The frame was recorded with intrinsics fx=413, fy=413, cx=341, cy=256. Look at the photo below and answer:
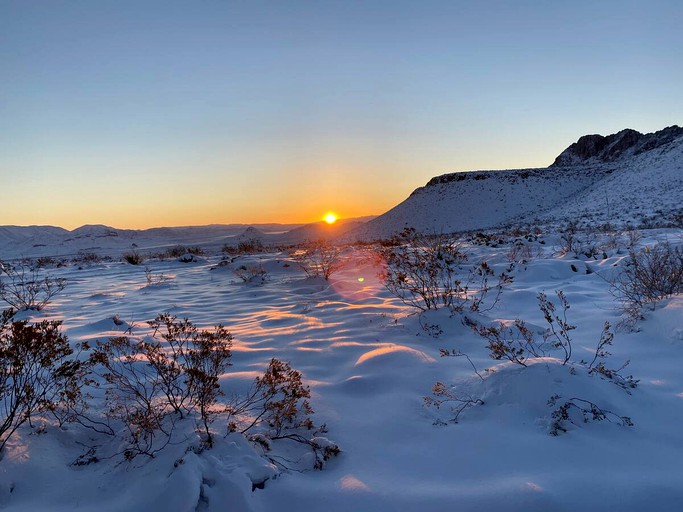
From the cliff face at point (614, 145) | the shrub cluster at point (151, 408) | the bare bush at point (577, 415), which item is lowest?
the bare bush at point (577, 415)

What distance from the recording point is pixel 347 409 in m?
3.03

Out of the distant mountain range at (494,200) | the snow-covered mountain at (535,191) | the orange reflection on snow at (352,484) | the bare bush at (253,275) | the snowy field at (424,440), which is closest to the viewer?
the snowy field at (424,440)

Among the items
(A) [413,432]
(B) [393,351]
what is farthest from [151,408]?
(B) [393,351]

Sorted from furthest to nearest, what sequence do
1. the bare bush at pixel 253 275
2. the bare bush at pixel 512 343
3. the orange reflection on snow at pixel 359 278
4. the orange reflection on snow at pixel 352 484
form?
the bare bush at pixel 253 275 → the orange reflection on snow at pixel 359 278 → the bare bush at pixel 512 343 → the orange reflection on snow at pixel 352 484

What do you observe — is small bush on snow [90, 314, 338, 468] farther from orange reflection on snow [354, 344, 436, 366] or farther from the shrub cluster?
orange reflection on snow [354, 344, 436, 366]

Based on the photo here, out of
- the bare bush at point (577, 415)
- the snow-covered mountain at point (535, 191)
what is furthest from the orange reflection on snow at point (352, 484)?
the snow-covered mountain at point (535, 191)

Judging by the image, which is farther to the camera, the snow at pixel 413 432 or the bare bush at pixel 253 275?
the bare bush at pixel 253 275

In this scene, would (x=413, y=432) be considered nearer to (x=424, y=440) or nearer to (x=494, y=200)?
(x=424, y=440)

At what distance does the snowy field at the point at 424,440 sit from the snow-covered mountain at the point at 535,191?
96.3 ft

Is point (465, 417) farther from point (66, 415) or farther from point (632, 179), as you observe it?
point (632, 179)

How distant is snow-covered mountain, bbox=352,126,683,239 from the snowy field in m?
29.4

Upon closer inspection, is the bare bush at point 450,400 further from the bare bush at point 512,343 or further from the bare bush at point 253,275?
the bare bush at point 253,275

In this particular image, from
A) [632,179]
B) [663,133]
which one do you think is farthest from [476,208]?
[663,133]

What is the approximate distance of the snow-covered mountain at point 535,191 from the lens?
33125 millimetres
